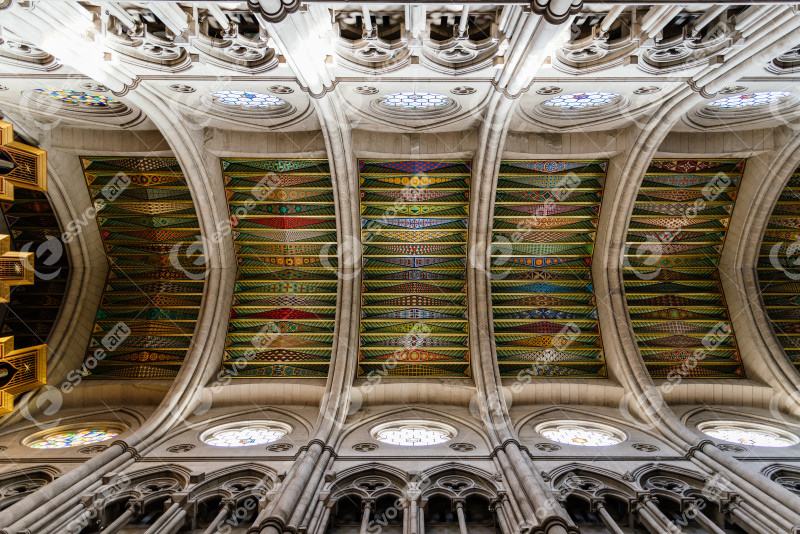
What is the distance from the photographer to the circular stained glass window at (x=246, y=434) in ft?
45.9

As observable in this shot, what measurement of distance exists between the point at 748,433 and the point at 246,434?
44.7 ft

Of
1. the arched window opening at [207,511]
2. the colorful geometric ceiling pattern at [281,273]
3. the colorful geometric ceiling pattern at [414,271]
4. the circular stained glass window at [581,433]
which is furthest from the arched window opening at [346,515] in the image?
the circular stained glass window at [581,433]

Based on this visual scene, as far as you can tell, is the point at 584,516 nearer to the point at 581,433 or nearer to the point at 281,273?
the point at 581,433

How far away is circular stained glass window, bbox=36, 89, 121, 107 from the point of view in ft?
40.5

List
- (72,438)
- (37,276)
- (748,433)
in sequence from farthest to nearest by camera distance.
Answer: (37,276) < (748,433) < (72,438)

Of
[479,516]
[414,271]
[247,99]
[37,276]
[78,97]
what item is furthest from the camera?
[414,271]

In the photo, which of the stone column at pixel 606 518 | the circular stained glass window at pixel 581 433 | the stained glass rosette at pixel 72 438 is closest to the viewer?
the stone column at pixel 606 518

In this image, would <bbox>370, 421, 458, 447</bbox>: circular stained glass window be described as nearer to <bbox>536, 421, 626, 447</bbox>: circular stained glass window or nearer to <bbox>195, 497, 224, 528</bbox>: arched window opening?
<bbox>536, 421, 626, 447</bbox>: circular stained glass window

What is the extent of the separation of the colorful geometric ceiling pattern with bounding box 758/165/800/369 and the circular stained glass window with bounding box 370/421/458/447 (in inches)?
416

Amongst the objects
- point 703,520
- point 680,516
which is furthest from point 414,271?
point 703,520

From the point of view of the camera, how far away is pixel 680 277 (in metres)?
17.0

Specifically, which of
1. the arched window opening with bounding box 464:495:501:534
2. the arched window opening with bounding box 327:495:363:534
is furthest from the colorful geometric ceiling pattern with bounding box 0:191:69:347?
the arched window opening with bounding box 464:495:501:534

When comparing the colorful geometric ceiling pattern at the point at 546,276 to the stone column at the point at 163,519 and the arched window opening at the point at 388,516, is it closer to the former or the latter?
the arched window opening at the point at 388,516

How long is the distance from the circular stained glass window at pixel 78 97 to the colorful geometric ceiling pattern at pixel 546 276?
1061 centimetres
